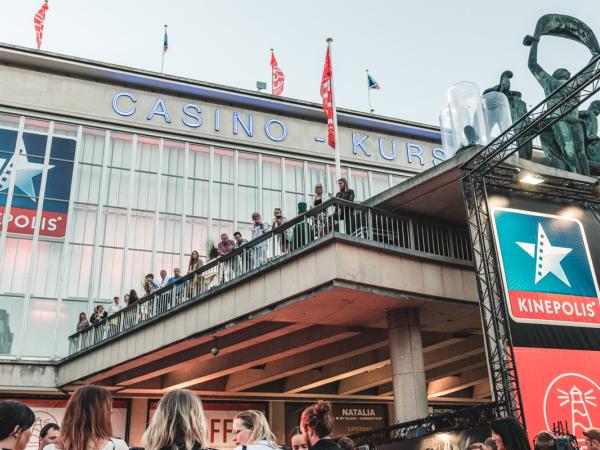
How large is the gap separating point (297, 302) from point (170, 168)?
20601 millimetres

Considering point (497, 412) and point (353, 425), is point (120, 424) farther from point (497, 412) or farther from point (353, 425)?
point (497, 412)

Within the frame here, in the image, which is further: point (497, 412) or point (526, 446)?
point (497, 412)

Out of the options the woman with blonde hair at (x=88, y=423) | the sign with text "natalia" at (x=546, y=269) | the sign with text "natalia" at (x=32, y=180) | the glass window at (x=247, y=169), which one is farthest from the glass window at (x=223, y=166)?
the woman with blonde hair at (x=88, y=423)

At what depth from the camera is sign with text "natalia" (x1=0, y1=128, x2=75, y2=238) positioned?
31047mm

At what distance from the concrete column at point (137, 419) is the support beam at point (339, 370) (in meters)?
6.52

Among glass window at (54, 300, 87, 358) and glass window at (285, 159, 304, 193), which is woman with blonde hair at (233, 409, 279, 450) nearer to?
glass window at (54, 300, 87, 358)

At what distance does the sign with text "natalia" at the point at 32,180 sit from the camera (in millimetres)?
31047

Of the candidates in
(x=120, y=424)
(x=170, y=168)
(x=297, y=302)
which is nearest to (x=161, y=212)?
(x=170, y=168)

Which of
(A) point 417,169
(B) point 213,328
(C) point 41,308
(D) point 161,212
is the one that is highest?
(A) point 417,169

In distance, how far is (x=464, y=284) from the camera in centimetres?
1816

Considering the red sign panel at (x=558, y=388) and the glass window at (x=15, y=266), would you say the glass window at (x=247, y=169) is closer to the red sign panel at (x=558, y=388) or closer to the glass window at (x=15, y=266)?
the glass window at (x=15, y=266)

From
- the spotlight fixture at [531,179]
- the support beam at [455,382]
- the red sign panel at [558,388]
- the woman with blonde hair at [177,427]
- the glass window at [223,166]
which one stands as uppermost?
the glass window at [223,166]

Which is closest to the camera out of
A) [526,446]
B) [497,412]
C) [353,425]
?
[526,446]

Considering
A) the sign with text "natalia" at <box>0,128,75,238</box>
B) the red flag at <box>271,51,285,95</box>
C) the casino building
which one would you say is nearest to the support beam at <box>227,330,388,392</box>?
the casino building
